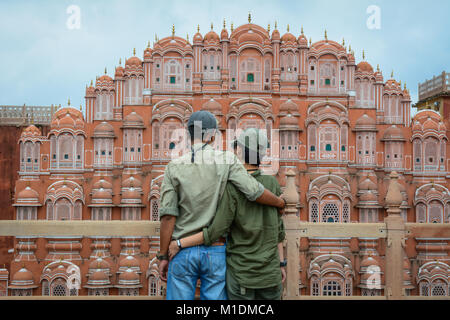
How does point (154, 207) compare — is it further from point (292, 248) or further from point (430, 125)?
point (292, 248)

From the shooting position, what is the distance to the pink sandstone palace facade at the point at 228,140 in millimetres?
17891

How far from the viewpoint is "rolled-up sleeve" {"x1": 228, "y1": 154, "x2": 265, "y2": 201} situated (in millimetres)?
3508

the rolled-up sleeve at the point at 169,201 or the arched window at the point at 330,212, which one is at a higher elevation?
the rolled-up sleeve at the point at 169,201

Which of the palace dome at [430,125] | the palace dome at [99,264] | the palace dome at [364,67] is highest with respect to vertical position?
the palace dome at [364,67]

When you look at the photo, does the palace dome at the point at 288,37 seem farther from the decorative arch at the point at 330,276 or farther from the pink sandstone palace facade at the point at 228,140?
the decorative arch at the point at 330,276

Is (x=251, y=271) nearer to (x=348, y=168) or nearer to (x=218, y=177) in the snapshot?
(x=218, y=177)

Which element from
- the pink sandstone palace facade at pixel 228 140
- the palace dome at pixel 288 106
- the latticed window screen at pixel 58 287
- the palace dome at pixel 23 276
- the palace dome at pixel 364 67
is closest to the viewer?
the palace dome at pixel 23 276

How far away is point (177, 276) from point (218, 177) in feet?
2.86

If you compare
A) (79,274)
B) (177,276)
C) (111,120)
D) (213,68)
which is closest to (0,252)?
(79,274)

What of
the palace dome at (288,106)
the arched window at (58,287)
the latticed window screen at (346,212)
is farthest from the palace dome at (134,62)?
the latticed window screen at (346,212)

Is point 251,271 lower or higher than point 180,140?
lower

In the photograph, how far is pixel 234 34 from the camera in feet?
A: 65.9

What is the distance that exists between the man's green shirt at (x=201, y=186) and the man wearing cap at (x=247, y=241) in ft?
0.25

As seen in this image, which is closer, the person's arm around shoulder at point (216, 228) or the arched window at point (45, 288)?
the person's arm around shoulder at point (216, 228)
